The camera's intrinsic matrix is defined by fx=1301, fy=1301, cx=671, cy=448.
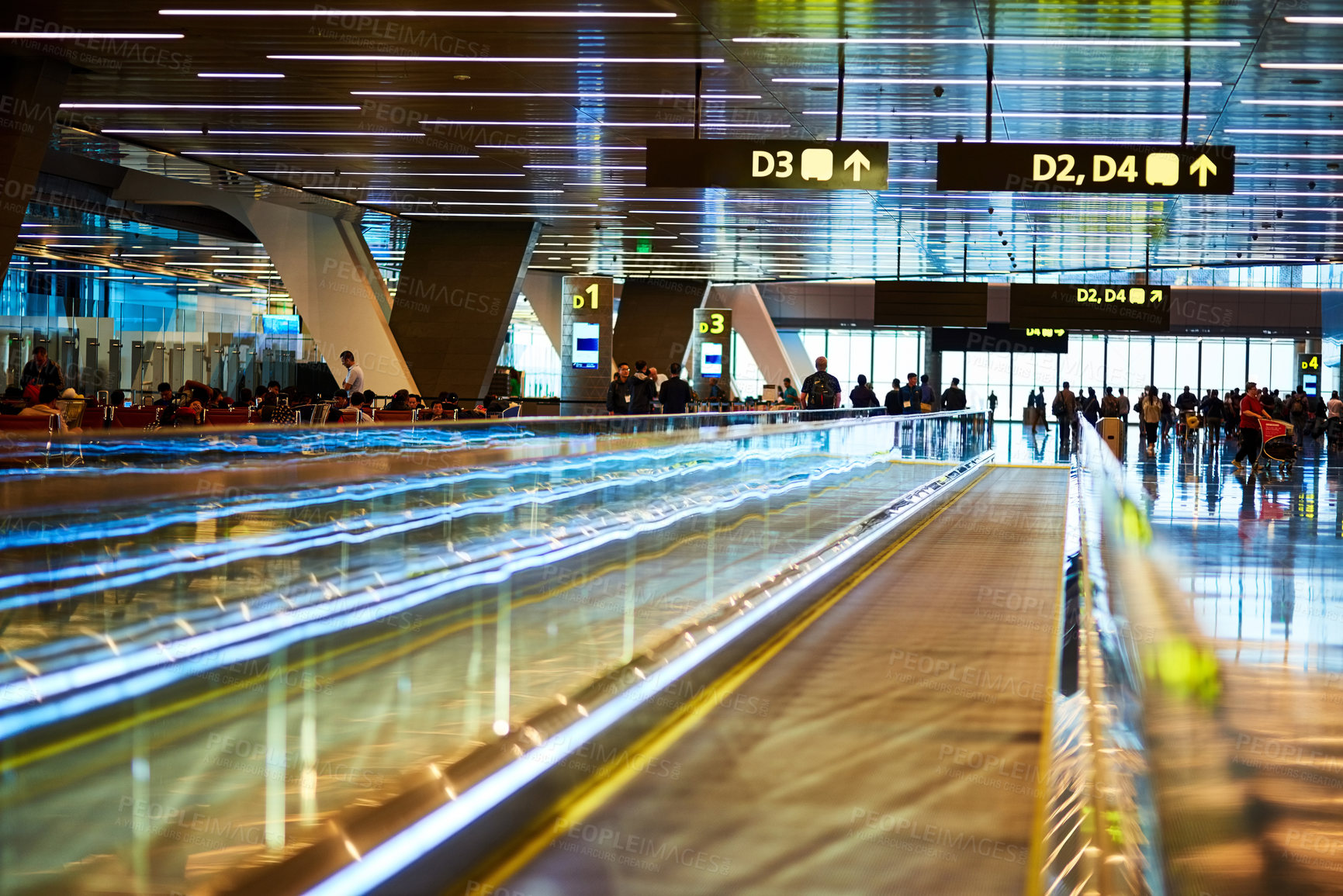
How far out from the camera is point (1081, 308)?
25500mm

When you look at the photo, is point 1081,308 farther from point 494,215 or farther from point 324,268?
point 324,268

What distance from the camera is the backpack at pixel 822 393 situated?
80.0 ft

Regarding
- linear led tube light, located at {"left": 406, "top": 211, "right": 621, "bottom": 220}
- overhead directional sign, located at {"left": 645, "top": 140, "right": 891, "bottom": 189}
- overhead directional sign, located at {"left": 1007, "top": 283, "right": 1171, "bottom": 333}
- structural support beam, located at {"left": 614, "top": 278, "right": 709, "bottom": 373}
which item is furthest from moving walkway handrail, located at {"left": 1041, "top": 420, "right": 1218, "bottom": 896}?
structural support beam, located at {"left": 614, "top": 278, "right": 709, "bottom": 373}

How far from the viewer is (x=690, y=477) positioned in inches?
340

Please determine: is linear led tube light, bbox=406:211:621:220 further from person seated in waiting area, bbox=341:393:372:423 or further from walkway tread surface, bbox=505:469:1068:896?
walkway tread surface, bbox=505:469:1068:896

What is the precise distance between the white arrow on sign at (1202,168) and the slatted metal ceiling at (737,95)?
1148 mm

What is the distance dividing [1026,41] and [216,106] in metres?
9.69

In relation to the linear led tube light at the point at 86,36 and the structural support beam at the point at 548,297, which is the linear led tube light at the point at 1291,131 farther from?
the structural support beam at the point at 548,297

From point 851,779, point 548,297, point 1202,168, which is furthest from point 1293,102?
point 548,297

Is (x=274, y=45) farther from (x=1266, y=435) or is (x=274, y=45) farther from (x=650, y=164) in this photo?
(x=1266, y=435)

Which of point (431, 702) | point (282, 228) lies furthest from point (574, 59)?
point (282, 228)

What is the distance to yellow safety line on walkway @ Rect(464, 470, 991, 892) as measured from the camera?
160 inches

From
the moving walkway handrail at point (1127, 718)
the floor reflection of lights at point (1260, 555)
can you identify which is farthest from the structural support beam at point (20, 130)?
the moving walkway handrail at point (1127, 718)

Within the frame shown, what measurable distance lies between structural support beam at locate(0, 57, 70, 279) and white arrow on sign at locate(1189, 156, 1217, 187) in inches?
441
